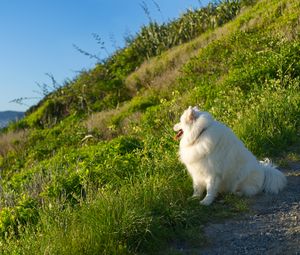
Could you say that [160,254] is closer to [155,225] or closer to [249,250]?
→ [155,225]

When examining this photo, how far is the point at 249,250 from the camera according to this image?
5.29m

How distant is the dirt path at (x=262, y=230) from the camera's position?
17.4 feet

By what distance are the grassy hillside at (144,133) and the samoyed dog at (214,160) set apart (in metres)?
0.20

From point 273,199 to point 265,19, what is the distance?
11.9m

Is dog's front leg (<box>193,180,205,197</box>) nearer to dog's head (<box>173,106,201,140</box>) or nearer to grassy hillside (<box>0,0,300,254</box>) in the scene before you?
grassy hillside (<box>0,0,300,254</box>)

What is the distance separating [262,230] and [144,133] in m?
6.07

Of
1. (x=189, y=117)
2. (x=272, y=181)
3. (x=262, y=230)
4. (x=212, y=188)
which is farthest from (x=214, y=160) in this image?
(x=262, y=230)

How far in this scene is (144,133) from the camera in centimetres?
1155

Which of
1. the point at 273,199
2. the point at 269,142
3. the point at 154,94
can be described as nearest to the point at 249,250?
the point at 273,199

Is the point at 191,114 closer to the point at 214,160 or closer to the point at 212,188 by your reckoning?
the point at 214,160

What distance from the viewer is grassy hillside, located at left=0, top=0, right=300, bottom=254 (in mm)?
5410

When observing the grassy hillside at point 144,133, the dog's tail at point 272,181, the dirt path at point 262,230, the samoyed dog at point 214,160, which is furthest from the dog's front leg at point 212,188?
the dog's tail at point 272,181

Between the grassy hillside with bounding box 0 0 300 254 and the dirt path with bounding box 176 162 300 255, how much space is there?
19 centimetres

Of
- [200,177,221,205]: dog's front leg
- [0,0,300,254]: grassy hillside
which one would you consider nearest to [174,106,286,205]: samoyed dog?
[200,177,221,205]: dog's front leg
